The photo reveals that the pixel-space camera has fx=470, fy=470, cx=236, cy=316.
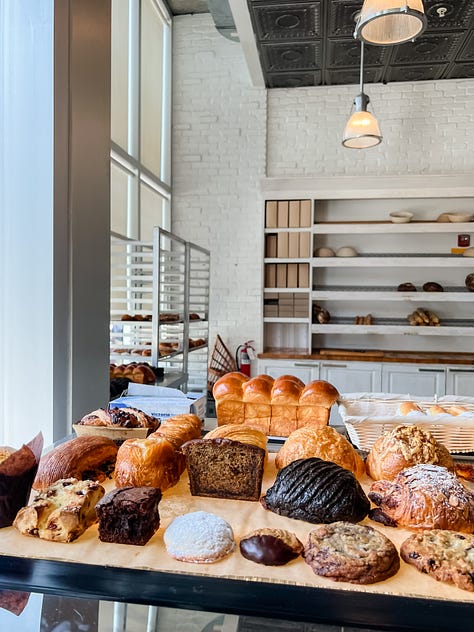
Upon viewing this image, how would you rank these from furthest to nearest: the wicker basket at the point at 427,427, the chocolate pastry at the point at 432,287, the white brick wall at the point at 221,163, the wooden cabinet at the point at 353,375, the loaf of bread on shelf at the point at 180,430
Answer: the white brick wall at the point at 221,163
the chocolate pastry at the point at 432,287
the wooden cabinet at the point at 353,375
the wicker basket at the point at 427,427
the loaf of bread on shelf at the point at 180,430

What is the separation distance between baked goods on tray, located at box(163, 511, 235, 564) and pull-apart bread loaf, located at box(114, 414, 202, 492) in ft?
0.59

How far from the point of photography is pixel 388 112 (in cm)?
532

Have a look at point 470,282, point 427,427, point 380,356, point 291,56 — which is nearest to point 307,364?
point 380,356

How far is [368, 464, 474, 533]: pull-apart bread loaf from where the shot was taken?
886 mm

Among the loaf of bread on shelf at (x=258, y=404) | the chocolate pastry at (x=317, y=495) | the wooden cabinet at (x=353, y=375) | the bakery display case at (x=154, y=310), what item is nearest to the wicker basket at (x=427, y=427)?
the loaf of bread on shelf at (x=258, y=404)

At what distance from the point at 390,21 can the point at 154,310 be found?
8.11ft

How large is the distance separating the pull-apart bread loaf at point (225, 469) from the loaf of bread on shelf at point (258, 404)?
0.58 m

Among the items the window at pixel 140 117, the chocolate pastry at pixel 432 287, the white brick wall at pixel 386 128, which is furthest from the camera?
the white brick wall at pixel 386 128

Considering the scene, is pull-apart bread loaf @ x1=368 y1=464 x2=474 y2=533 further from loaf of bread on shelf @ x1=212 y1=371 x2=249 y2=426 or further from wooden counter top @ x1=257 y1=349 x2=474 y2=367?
wooden counter top @ x1=257 y1=349 x2=474 y2=367

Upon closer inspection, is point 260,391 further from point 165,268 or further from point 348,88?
point 348,88

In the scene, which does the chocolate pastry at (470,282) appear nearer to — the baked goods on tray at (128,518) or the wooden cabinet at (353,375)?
the wooden cabinet at (353,375)

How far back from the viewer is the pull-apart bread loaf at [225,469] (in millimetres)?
1056

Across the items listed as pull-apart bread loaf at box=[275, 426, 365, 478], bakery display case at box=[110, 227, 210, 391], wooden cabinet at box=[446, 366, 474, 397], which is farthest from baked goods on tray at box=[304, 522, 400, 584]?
wooden cabinet at box=[446, 366, 474, 397]

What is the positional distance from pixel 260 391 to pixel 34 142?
1.15 metres
